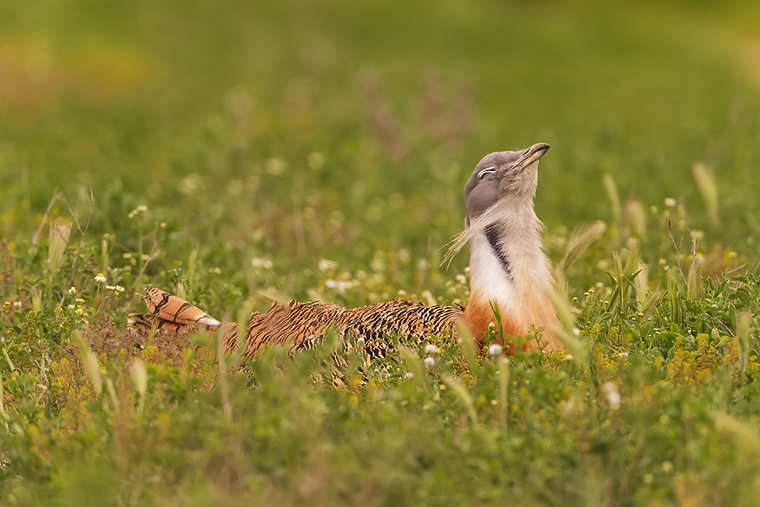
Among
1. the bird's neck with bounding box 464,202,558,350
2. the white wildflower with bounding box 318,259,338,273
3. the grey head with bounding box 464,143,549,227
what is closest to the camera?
the bird's neck with bounding box 464,202,558,350

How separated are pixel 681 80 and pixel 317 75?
18.0ft

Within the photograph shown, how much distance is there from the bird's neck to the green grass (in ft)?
0.58

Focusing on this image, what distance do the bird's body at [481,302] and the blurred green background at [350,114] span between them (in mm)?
1077

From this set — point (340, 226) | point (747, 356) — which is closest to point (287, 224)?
point (340, 226)

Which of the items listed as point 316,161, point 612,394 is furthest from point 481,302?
point 316,161

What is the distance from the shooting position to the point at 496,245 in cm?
322

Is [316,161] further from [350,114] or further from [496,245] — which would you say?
[496,245]

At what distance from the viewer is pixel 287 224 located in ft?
18.7

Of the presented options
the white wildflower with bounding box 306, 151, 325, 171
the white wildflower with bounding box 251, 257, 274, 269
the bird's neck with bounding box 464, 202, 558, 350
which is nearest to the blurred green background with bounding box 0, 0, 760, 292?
the white wildflower with bounding box 306, 151, 325, 171

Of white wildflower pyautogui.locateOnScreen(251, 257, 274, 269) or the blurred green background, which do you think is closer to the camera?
white wildflower pyautogui.locateOnScreen(251, 257, 274, 269)

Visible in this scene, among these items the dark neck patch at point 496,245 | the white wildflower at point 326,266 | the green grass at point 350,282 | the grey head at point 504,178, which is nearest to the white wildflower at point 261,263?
the green grass at point 350,282

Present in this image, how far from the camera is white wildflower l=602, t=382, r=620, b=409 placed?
7.59ft

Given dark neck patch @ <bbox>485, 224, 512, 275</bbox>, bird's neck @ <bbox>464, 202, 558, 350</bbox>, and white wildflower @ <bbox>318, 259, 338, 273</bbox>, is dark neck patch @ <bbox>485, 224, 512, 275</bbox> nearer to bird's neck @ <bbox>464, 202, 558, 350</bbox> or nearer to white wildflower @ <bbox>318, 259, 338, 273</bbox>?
bird's neck @ <bbox>464, 202, 558, 350</bbox>

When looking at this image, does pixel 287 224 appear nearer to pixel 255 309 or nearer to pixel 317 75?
pixel 255 309
